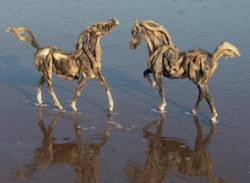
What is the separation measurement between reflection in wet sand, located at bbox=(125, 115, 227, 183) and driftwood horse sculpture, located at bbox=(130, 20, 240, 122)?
3.29 feet

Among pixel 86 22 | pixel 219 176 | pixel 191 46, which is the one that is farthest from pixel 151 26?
pixel 86 22

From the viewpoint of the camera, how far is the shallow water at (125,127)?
35.0ft

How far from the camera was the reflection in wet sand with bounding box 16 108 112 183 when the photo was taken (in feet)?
34.6

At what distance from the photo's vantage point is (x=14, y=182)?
1016 centimetres

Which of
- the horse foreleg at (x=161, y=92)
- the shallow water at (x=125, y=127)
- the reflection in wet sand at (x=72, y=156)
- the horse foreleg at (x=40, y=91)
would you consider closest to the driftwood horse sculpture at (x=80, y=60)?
the horse foreleg at (x=40, y=91)

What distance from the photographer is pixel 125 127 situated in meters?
12.8

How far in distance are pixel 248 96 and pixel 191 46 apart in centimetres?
519

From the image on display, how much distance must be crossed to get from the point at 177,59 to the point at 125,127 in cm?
199

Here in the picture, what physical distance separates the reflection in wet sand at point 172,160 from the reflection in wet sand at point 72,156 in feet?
2.46

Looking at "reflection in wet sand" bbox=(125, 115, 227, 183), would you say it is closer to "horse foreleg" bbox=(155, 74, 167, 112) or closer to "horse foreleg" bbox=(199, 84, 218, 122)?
"horse foreleg" bbox=(199, 84, 218, 122)

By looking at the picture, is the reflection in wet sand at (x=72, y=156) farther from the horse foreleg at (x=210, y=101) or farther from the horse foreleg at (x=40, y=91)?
the horse foreleg at (x=210, y=101)

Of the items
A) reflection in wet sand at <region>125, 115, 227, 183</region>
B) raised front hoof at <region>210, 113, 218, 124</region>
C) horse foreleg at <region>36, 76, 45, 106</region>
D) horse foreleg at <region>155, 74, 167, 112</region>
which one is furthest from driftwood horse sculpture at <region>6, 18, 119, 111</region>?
raised front hoof at <region>210, 113, 218, 124</region>

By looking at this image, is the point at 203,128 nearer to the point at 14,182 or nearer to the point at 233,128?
the point at 233,128

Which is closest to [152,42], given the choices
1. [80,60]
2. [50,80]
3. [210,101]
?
[80,60]
